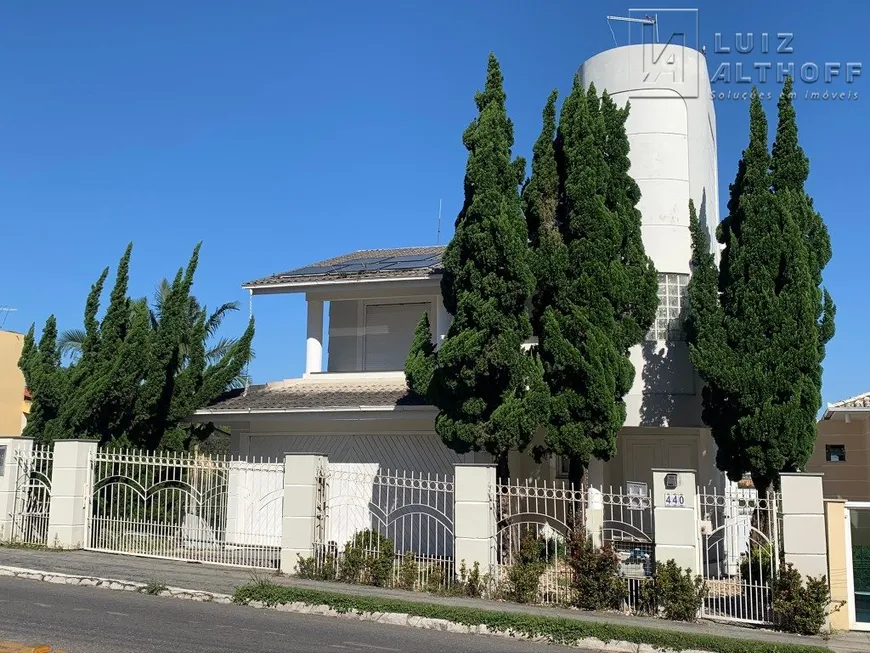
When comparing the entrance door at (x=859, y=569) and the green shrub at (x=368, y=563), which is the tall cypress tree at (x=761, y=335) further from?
the green shrub at (x=368, y=563)

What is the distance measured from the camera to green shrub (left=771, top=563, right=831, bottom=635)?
10047 mm

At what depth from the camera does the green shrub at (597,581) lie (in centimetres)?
1100

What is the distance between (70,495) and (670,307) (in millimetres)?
→ 11239

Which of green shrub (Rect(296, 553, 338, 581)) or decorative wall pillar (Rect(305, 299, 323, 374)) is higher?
decorative wall pillar (Rect(305, 299, 323, 374))

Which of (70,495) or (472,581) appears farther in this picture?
(70,495)

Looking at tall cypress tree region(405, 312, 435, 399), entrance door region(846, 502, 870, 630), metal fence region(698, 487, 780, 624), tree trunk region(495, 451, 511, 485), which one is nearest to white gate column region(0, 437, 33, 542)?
tall cypress tree region(405, 312, 435, 399)

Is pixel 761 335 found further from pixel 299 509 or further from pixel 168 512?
pixel 168 512

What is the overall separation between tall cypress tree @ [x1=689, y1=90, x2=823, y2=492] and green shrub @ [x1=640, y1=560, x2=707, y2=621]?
10.2ft

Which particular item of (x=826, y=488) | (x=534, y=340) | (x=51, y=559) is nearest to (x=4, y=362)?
(x=51, y=559)

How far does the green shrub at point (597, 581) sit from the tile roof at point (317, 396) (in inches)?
218

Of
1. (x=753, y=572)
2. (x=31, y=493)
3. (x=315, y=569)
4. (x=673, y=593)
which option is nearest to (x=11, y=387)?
(x=31, y=493)

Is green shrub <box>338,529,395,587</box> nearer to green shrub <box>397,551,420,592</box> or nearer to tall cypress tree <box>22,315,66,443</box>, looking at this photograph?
green shrub <box>397,551,420,592</box>

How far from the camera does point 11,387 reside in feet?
111

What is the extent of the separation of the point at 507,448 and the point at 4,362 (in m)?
27.4
